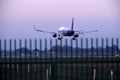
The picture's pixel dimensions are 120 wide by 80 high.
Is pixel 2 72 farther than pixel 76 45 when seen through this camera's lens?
Yes

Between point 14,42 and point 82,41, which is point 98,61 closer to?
point 82,41

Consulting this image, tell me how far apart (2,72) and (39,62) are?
6.68 ft

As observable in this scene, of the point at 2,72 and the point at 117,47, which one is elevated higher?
the point at 117,47

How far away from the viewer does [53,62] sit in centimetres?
1032

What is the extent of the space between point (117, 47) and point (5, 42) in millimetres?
3712

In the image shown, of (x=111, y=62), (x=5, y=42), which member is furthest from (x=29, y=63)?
(x=111, y=62)

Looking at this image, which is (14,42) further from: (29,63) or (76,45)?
(76,45)

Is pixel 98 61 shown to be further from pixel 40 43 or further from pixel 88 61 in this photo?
pixel 40 43

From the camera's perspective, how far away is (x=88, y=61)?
410 inches

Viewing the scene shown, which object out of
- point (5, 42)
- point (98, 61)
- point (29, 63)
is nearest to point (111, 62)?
point (98, 61)

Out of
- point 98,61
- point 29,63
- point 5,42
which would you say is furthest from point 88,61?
point 5,42

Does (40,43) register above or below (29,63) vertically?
above

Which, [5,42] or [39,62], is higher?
[5,42]

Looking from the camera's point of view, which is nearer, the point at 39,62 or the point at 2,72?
the point at 39,62
